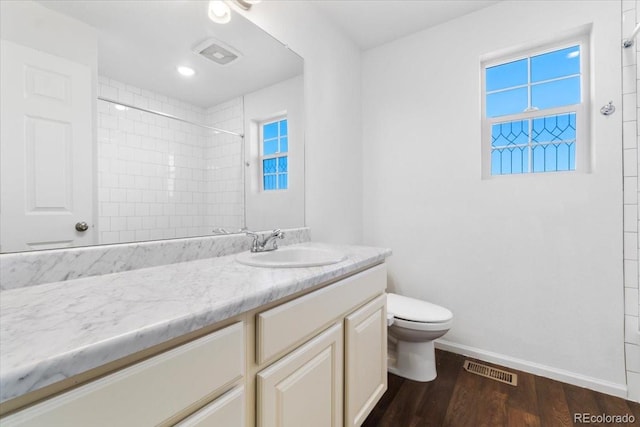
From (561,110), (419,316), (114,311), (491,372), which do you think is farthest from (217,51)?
(491,372)

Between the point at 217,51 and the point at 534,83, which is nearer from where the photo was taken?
the point at 217,51

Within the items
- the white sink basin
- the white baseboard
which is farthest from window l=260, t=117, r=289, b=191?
the white baseboard

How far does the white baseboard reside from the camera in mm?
1591

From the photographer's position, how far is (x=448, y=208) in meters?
2.10

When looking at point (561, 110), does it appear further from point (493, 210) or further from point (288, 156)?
point (288, 156)

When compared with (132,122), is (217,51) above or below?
above

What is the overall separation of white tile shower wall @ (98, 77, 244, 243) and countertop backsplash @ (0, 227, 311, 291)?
5 centimetres

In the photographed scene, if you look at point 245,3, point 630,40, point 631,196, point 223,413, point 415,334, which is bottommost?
point 415,334

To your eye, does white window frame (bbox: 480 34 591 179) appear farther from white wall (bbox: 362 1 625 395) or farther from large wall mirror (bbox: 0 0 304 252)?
large wall mirror (bbox: 0 0 304 252)

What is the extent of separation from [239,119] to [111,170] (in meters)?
0.67

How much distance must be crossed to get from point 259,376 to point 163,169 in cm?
88

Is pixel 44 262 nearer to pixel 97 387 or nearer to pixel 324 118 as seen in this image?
pixel 97 387

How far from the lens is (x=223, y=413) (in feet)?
2.12

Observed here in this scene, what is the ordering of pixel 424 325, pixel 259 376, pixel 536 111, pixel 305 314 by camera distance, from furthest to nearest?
pixel 536 111 → pixel 424 325 → pixel 305 314 → pixel 259 376
